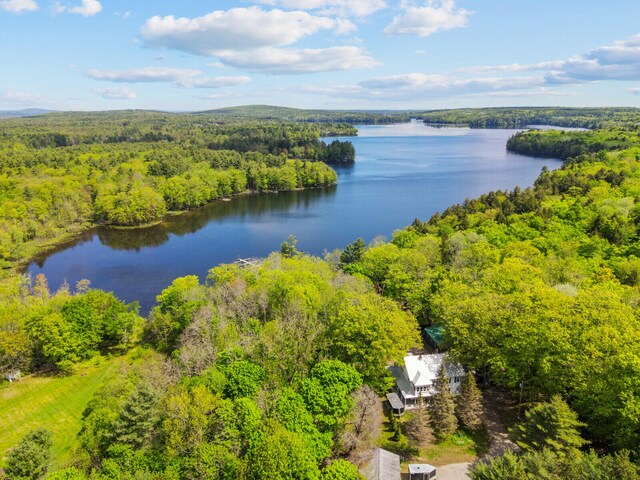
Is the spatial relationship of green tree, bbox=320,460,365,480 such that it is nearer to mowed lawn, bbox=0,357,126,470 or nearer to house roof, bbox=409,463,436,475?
house roof, bbox=409,463,436,475

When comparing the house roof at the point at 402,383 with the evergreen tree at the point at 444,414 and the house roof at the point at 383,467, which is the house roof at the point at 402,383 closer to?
the evergreen tree at the point at 444,414

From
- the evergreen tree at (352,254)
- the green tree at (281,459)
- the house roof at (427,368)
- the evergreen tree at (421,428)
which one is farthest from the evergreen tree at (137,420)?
the evergreen tree at (352,254)

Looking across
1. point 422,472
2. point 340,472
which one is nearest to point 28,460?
point 340,472

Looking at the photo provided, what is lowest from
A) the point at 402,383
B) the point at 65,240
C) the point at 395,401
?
the point at 395,401

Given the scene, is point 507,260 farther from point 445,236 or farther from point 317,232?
point 317,232

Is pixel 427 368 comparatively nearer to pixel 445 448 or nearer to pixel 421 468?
pixel 445 448
